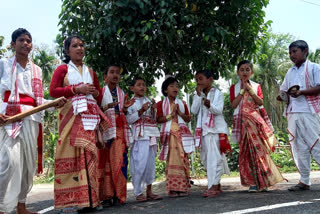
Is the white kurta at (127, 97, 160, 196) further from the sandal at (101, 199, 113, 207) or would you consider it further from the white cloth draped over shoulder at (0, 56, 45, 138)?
the white cloth draped over shoulder at (0, 56, 45, 138)

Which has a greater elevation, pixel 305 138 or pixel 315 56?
pixel 315 56

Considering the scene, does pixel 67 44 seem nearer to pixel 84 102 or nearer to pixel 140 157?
pixel 84 102

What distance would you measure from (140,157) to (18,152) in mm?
1715

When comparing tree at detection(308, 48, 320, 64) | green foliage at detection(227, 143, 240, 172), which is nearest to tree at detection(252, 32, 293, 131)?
tree at detection(308, 48, 320, 64)

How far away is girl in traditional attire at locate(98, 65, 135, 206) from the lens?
4570 mm

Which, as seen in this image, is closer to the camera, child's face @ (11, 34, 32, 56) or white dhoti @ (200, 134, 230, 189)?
child's face @ (11, 34, 32, 56)

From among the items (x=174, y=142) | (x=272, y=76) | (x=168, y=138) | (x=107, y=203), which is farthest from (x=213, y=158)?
(x=272, y=76)

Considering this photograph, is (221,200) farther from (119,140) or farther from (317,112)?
(317,112)

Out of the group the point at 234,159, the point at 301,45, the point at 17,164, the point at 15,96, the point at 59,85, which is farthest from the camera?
the point at 234,159

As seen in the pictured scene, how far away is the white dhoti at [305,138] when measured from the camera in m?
4.73

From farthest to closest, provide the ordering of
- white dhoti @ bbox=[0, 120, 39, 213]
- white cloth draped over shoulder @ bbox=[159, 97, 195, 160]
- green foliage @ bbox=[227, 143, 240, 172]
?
green foliage @ bbox=[227, 143, 240, 172]
white cloth draped over shoulder @ bbox=[159, 97, 195, 160]
white dhoti @ bbox=[0, 120, 39, 213]

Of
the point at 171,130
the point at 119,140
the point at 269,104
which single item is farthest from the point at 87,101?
the point at 269,104

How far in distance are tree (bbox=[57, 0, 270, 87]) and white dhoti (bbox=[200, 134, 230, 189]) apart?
4.85ft

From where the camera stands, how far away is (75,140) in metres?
3.94
